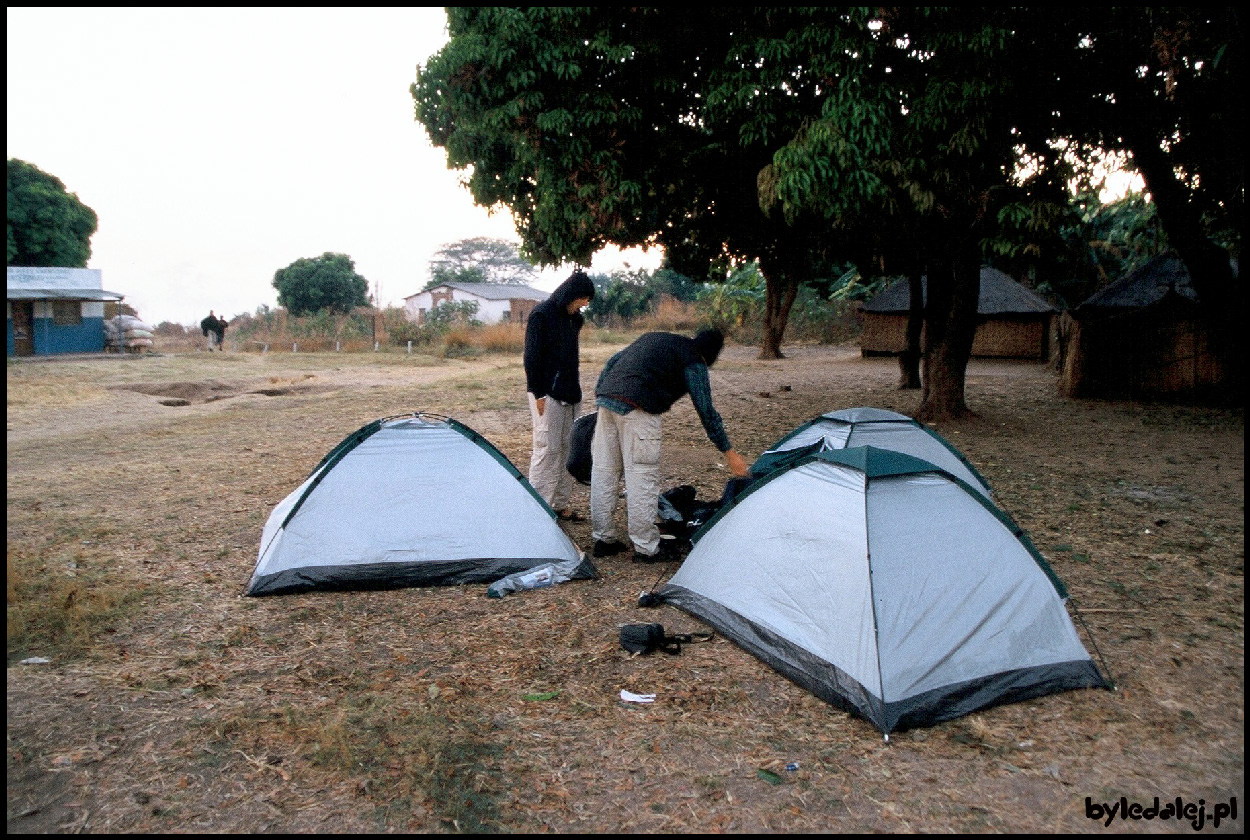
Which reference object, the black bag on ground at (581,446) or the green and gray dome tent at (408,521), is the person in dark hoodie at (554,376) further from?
the green and gray dome tent at (408,521)

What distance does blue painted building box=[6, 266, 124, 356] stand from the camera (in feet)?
89.7

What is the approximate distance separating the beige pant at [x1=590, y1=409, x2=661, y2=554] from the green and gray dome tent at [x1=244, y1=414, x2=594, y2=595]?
1.22ft

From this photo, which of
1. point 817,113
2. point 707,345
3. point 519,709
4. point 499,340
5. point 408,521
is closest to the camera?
point 519,709

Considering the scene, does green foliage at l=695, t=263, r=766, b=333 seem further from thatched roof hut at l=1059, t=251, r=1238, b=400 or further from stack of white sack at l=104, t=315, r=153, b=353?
stack of white sack at l=104, t=315, r=153, b=353

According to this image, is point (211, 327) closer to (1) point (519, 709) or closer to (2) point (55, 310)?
(2) point (55, 310)

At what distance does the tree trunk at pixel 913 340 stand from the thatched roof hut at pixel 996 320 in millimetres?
8295

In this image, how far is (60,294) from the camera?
91.2 ft

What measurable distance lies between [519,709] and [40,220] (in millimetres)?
41311

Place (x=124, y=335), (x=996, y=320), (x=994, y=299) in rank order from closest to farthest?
(x=994, y=299), (x=996, y=320), (x=124, y=335)

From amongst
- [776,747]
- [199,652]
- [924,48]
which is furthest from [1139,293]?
[199,652]

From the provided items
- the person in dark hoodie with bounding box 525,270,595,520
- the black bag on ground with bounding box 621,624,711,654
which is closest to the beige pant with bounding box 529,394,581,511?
the person in dark hoodie with bounding box 525,270,595,520

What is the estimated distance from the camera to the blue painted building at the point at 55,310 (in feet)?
89.7

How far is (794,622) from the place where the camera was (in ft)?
13.8

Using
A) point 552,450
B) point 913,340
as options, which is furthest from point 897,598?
point 913,340
